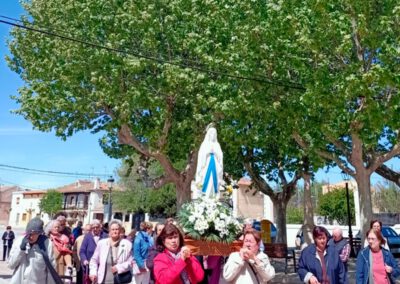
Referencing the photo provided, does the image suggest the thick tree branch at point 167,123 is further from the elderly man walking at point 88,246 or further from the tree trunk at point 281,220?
the elderly man walking at point 88,246

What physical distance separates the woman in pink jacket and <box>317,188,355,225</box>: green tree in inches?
1995

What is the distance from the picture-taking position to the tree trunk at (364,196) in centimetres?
1354

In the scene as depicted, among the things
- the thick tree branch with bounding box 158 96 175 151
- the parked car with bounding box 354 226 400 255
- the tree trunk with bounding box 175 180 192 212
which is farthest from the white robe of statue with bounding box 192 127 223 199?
the parked car with bounding box 354 226 400 255

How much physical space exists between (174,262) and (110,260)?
10.3ft

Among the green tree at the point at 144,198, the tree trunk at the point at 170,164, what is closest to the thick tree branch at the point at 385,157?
the tree trunk at the point at 170,164

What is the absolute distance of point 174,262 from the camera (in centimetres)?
388

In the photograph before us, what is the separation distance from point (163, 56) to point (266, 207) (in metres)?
43.6

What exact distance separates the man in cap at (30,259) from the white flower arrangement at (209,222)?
6.16ft

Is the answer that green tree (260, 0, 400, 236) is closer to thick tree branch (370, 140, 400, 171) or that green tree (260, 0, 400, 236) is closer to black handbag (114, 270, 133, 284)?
thick tree branch (370, 140, 400, 171)

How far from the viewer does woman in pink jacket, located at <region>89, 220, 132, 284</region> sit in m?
6.62

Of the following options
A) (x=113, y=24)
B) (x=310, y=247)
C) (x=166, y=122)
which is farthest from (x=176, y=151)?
(x=310, y=247)

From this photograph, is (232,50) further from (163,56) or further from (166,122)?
(166,122)

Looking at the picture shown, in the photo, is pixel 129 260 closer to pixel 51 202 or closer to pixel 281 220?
pixel 281 220

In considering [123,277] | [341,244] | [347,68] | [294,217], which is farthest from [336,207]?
[123,277]
